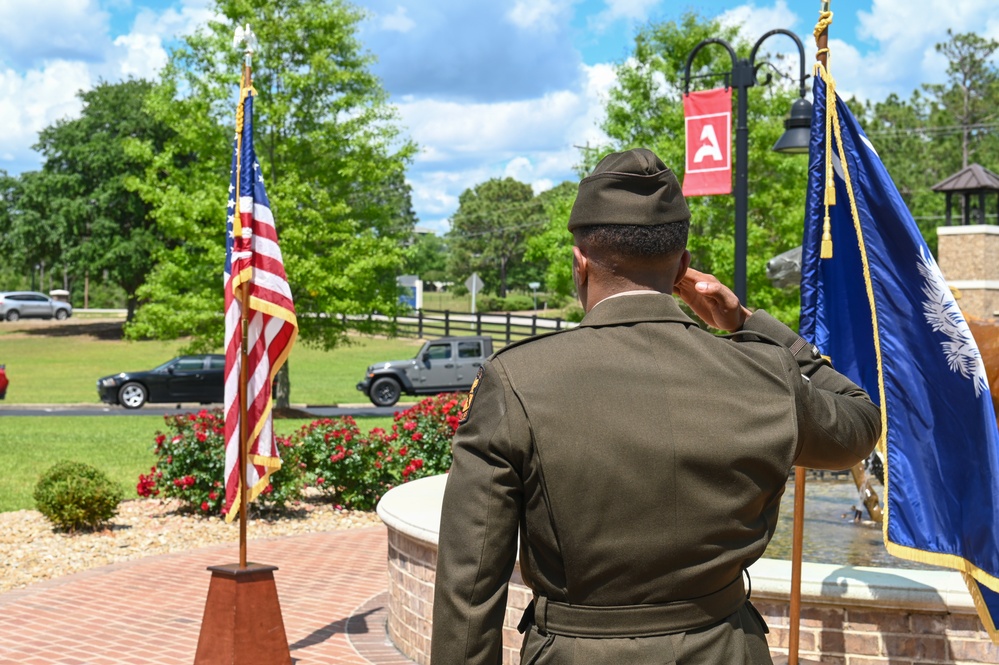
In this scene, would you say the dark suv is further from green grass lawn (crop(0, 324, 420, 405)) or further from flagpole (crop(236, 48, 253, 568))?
flagpole (crop(236, 48, 253, 568))

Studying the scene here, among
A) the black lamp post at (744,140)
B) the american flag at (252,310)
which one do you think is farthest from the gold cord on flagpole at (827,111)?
the black lamp post at (744,140)

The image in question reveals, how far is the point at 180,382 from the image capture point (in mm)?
28641

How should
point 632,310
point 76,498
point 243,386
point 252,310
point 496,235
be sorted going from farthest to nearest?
point 496,235 < point 76,498 < point 252,310 < point 243,386 < point 632,310

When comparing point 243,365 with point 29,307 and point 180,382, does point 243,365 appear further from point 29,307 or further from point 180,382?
point 29,307

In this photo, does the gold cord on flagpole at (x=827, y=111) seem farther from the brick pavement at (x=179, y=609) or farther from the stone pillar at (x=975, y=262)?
the stone pillar at (x=975, y=262)

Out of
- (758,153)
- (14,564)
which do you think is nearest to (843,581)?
(14,564)

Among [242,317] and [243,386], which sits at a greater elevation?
[242,317]

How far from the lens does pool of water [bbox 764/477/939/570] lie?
752 cm

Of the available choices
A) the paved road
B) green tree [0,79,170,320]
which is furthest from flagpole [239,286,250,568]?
green tree [0,79,170,320]

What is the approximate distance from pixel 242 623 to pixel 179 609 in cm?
232

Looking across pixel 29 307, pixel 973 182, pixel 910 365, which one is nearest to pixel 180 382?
pixel 973 182

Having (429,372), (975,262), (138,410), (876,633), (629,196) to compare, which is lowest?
(138,410)

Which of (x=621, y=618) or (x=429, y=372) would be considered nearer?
(x=621, y=618)

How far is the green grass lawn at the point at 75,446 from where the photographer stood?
14500mm
